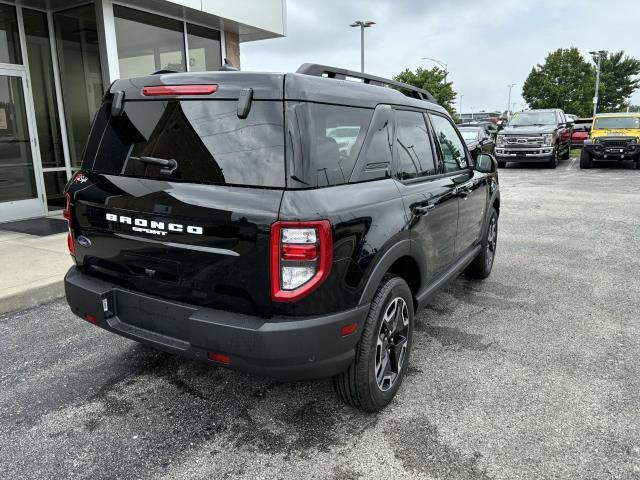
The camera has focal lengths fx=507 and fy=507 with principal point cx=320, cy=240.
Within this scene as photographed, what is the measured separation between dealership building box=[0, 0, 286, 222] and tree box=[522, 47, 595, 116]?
38.4 metres

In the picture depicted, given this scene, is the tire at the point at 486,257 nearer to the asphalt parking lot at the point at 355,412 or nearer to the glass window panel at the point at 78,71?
the asphalt parking lot at the point at 355,412

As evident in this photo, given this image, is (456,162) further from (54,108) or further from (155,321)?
(54,108)

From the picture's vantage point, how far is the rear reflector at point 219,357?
2414 millimetres

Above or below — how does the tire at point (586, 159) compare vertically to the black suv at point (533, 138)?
below

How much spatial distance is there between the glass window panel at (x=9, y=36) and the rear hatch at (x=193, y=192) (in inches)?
277

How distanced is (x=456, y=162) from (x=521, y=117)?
1695 centimetres

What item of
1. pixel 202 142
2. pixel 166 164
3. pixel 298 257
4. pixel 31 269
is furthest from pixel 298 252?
pixel 31 269

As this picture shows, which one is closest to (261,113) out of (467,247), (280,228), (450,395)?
(280,228)

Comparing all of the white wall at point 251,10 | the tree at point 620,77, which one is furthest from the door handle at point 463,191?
the tree at point 620,77

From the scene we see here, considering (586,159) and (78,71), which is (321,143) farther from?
(586,159)

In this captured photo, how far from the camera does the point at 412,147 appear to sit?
3.42 m

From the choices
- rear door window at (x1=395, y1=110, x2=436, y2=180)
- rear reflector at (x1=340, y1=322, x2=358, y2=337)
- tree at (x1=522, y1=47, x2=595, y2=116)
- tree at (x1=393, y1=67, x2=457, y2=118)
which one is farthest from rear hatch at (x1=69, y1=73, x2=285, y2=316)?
tree at (x1=522, y1=47, x2=595, y2=116)

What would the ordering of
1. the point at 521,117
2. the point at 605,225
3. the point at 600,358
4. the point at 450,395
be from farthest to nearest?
the point at 521,117 < the point at 605,225 < the point at 600,358 < the point at 450,395

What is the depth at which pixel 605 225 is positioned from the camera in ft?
28.1
